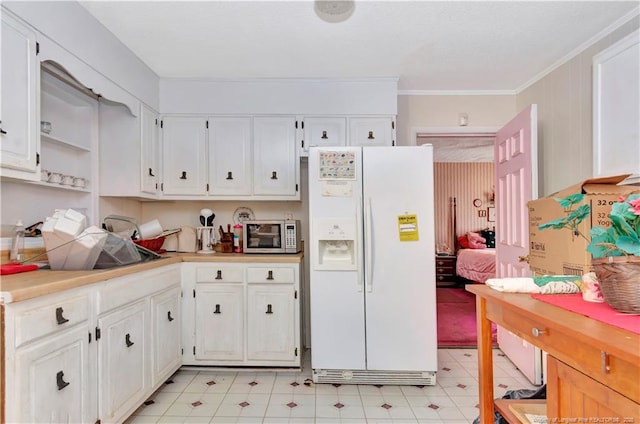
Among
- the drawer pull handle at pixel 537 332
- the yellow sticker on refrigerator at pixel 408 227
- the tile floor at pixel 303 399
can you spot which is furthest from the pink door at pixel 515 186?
the drawer pull handle at pixel 537 332

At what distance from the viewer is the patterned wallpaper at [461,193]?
7.10 m

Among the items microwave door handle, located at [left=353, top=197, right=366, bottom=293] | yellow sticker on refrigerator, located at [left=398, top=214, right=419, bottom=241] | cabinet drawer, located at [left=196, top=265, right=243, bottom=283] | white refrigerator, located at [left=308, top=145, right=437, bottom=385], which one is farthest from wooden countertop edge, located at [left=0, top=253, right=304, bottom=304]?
yellow sticker on refrigerator, located at [left=398, top=214, right=419, bottom=241]

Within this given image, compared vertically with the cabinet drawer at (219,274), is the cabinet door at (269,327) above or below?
below

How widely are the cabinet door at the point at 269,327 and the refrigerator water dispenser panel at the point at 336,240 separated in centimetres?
47

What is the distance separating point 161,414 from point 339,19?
8.74ft

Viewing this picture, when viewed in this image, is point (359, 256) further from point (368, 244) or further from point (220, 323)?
point (220, 323)

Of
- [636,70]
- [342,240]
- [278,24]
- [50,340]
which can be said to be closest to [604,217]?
[636,70]

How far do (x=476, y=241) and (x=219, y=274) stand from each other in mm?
5374

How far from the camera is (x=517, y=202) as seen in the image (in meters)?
2.71

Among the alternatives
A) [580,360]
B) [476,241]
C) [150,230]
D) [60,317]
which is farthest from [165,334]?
[476,241]

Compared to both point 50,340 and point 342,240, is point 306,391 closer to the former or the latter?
point 342,240

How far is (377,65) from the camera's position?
272 centimetres

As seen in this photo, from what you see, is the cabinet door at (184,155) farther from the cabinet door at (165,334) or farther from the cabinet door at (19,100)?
the cabinet door at (19,100)

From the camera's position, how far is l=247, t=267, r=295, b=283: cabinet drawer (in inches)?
105
